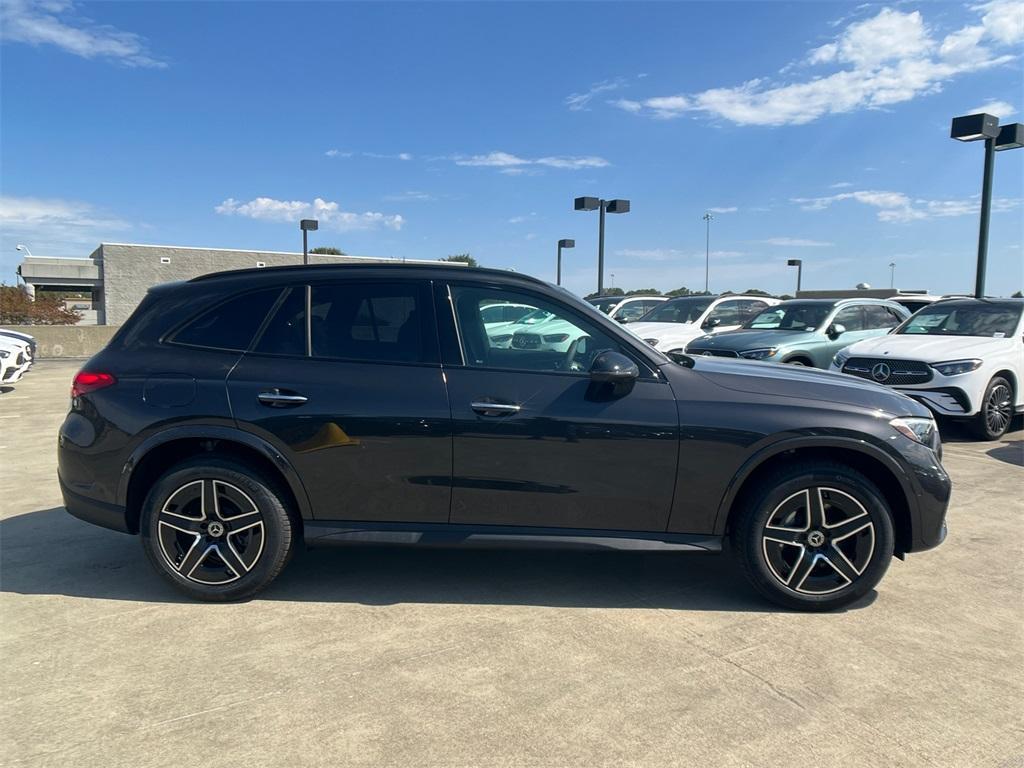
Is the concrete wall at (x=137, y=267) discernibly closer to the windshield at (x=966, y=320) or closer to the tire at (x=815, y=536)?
Result: the windshield at (x=966, y=320)

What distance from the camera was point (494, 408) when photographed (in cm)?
356

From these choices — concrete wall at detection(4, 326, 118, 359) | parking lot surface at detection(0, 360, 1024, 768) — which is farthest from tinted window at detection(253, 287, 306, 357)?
concrete wall at detection(4, 326, 118, 359)

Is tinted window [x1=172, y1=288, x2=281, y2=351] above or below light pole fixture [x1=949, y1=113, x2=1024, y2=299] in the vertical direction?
below

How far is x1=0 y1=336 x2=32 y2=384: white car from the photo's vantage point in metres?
10.6

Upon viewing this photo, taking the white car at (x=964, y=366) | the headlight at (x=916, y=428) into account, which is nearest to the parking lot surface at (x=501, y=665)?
the headlight at (x=916, y=428)

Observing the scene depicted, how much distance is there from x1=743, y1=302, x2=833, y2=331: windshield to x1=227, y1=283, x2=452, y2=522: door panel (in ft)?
28.9

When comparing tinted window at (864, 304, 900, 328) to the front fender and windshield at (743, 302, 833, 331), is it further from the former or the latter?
the front fender

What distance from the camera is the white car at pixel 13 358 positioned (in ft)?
34.8

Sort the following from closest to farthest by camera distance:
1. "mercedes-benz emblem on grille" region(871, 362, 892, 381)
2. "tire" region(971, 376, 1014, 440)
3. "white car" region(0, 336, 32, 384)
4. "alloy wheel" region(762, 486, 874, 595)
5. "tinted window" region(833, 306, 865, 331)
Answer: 1. "alloy wheel" region(762, 486, 874, 595)
2. "tire" region(971, 376, 1014, 440)
3. "mercedes-benz emblem on grille" region(871, 362, 892, 381)
4. "white car" region(0, 336, 32, 384)
5. "tinted window" region(833, 306, 865, 331)

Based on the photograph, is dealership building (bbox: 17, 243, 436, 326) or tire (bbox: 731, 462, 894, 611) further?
dealership building (bbox: 17, 243, 436, 326)

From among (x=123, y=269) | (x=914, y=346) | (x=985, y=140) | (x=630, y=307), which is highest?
(x=985, y=140)

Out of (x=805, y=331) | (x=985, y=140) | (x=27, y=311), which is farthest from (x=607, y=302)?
(x=27, y=311)

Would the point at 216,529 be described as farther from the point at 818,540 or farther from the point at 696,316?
the point at 696,316

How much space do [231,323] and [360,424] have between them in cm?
97
